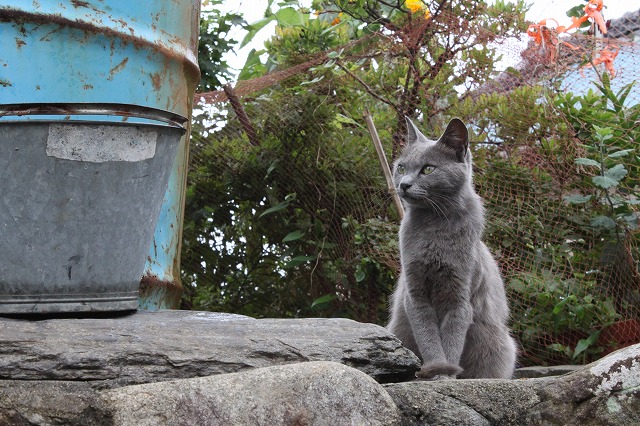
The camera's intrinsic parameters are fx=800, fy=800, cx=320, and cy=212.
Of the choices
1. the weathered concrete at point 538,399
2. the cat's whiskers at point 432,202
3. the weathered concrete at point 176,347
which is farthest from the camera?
the cat's whiskers at point 432,202

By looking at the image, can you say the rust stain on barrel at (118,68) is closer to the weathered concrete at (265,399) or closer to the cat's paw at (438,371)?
the weathered concrete at (265,399)

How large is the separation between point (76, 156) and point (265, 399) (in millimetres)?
812

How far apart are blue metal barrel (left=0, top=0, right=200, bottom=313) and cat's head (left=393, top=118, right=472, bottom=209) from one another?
40.6 inches

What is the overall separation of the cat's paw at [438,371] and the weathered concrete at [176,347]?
28 centimetres

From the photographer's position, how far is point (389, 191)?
3928 mm

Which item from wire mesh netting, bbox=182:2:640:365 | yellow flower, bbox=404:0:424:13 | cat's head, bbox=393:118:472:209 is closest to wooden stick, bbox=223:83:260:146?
wire mesh netting, bbox=182:2:640:365

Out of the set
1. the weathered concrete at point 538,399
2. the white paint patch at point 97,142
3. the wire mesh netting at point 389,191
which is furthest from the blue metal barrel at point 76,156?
the wire mesh netting at point 389,191

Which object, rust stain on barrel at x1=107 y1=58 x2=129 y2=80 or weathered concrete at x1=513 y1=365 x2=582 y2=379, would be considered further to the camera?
weathered concrete at x1=513 y1=365 x2=582 y2=379

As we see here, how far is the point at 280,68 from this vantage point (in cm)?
462

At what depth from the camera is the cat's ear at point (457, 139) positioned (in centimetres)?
303

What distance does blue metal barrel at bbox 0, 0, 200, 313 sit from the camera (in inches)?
81.6

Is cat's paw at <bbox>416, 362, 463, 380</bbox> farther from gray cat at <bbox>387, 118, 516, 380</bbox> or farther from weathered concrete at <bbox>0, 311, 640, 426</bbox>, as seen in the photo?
weathered concrete at <bbox>0, 311, 640, 426</bbox>

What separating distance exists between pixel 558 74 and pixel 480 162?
0.64 m

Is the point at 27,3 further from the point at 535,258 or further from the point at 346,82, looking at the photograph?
the point at 535,258
